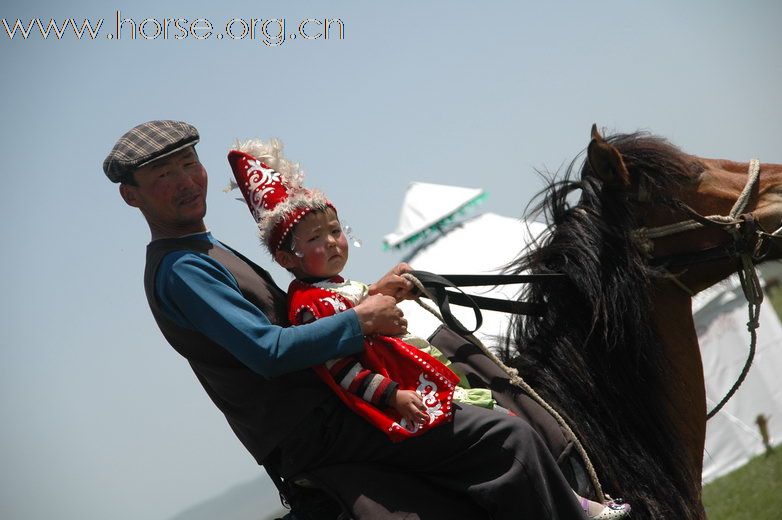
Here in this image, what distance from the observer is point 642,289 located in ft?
12.3

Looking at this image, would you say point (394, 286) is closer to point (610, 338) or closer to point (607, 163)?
point (610, 338)

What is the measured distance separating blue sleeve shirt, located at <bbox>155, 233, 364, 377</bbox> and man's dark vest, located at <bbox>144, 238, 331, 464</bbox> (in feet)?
0.35

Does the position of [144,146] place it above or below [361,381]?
above

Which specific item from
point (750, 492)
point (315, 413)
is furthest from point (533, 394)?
point (750, 492)

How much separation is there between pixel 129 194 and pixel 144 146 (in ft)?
0.75

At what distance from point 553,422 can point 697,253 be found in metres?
1.08

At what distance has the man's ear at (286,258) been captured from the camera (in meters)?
3.36

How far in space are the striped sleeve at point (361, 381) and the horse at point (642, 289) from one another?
92 cm

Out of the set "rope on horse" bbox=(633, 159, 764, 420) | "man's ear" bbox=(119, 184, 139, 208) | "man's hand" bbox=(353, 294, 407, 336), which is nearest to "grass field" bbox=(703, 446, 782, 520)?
"rope on horse" bbox=(633, 159, 764, 420)

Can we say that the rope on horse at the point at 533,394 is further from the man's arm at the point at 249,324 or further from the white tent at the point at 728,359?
the white tent at the point at 728,359

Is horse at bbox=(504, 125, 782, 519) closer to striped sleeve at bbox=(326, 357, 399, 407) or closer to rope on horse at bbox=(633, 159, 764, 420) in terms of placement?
rope on horse at bbox=(633, 159, 764, 420)

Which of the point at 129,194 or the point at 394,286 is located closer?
the point at 129,194

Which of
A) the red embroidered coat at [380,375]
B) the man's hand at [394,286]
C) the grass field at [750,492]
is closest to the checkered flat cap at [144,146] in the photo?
the red embroidered coat at [380,375]

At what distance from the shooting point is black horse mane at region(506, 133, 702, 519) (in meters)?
3.54
